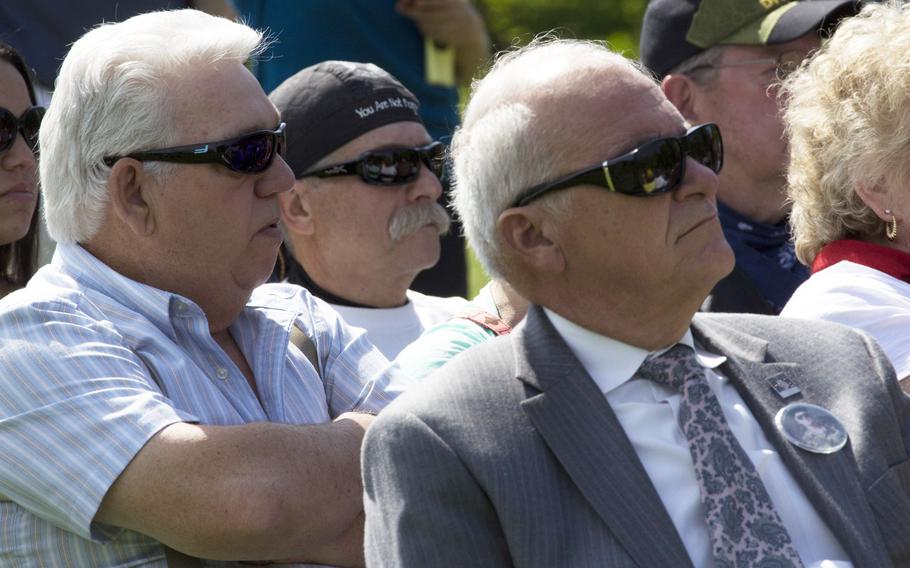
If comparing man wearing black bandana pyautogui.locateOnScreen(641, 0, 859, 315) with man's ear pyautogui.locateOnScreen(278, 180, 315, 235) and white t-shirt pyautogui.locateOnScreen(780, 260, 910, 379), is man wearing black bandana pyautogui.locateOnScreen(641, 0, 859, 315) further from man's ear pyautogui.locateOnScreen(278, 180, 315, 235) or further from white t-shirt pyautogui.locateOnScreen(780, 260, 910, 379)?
man's ear pyautogui.locateOnScreen(278, 180, 315, 235)

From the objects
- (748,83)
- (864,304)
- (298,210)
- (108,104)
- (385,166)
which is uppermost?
(108,104)

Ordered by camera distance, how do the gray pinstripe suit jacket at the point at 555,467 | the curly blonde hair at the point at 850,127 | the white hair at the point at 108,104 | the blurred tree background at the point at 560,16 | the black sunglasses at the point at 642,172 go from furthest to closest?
the blurred tree background at the point at 560,16
the curly blonde hair at the point at 850,127
the white hair at the point at 108,104
the black sunglasses at the point at 642,172
the gray pinstripe suit jacket at the point at 555,467

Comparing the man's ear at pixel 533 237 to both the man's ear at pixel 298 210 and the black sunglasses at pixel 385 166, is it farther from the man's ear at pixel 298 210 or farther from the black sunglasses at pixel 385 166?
the man's ear at pixel 298 210

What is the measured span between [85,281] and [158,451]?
55 centimetres

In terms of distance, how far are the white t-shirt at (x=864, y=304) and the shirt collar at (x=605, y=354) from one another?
72cm

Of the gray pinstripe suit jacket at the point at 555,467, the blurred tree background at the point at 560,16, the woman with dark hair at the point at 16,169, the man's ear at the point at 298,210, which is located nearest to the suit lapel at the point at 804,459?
the gray pinstripe suit jacket at the point at 555,467

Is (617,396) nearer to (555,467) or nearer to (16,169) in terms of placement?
(555,467)

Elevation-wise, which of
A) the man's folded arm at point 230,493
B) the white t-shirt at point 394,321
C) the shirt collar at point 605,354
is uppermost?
the shirt collar at point 605,354

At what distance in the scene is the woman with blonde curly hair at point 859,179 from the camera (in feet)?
11.1

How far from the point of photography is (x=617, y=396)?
8.78ft

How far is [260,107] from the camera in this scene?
3266 mm

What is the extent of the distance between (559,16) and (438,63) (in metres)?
10.7

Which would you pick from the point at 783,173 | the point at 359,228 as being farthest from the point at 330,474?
the point at 783,173

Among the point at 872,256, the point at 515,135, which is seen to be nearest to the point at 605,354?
the point at 515,135
